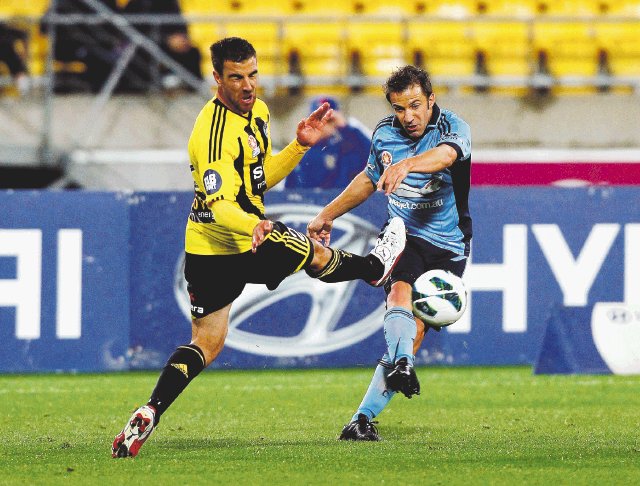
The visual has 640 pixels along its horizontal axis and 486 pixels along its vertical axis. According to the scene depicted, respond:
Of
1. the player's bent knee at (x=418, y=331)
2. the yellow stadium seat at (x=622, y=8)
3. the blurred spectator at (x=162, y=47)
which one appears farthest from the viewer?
the yellow stadium seat at (x=622, y=8)

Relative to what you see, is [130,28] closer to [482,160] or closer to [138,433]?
[482,160]

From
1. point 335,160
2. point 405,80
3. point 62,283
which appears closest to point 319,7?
point 335,160

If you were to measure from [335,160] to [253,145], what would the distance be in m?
4.75

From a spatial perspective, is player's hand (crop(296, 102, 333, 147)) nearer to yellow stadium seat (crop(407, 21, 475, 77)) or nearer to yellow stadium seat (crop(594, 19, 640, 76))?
yellow stadium seat (crop(407, 21, 475, 77))

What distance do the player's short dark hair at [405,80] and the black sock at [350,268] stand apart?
0.84 meters

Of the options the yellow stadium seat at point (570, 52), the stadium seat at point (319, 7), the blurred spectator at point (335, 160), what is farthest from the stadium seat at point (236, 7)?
the blurred spectator at point (335, 160)

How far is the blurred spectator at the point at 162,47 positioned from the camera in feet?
42.9

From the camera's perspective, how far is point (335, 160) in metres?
10.9

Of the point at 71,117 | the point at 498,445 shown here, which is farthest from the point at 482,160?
the point at 498,445

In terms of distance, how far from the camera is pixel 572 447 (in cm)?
600

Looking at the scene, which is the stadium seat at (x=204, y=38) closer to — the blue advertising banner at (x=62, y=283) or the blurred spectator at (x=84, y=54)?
the blurred spectator at (x=84, y=54)

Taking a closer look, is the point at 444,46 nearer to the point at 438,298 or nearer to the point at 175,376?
the point at 438,298

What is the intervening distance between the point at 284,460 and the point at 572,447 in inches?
54.7

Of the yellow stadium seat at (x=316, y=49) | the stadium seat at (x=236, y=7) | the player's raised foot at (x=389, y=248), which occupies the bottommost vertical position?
the player's raised foot at (x=389, y=248)
